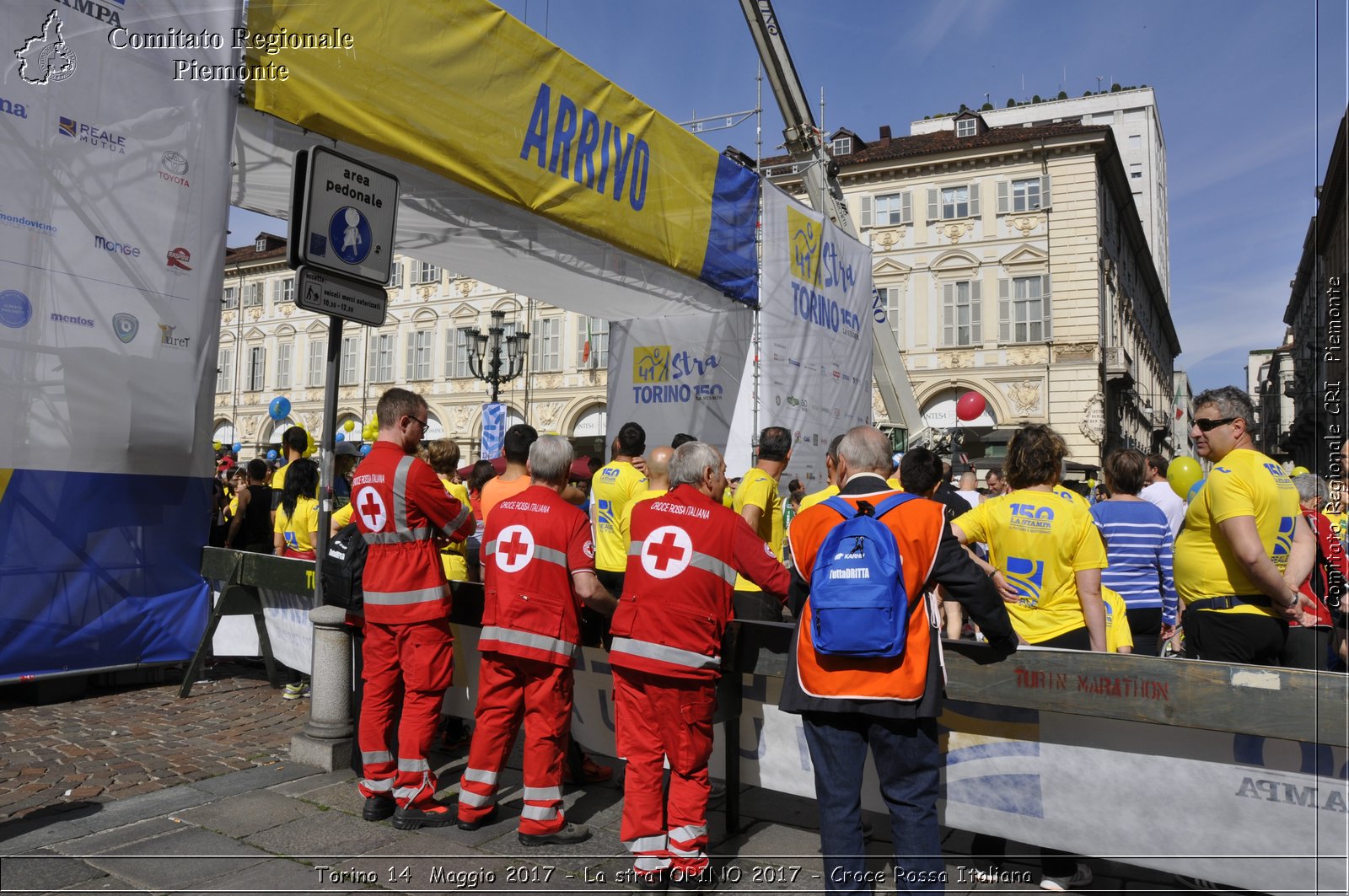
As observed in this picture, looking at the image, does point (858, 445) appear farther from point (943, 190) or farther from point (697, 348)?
point (943, 190)

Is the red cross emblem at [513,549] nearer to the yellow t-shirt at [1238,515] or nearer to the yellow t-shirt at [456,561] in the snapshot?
the yellow t-shirt at [456,561]

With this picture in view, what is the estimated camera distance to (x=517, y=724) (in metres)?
4.12

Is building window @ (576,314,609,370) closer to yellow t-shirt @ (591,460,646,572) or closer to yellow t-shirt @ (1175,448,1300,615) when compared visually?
yellow t-shirt @ (591,460,646,572)

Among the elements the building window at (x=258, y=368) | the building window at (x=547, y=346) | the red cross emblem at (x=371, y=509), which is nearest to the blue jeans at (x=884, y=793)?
the red cross emblem at (x=371, y=509)

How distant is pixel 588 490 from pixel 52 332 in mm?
3668

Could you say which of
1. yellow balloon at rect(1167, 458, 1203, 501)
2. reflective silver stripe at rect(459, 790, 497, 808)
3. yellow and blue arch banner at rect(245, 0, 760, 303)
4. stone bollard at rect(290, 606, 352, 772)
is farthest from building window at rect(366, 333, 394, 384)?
reflective silver stripe at rect(459, 790, 497, 808)

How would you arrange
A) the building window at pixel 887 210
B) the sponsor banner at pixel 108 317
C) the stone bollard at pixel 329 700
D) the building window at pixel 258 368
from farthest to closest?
the building window at pixel 258 368 < the building window at pixel 887 210 < the sponsor banner at pixel 108 317 < the stone bollard at pixel 329 700

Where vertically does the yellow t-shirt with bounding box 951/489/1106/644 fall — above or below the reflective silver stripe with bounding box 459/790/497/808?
above

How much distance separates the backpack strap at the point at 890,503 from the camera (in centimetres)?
304

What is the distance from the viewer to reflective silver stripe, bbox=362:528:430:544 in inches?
168

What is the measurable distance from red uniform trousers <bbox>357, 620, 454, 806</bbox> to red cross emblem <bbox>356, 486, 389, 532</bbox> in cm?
45

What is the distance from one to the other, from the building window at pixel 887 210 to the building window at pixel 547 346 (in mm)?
12394

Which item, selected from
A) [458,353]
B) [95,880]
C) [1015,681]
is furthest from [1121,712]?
[458,353]

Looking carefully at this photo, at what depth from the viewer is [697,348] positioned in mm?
11523
